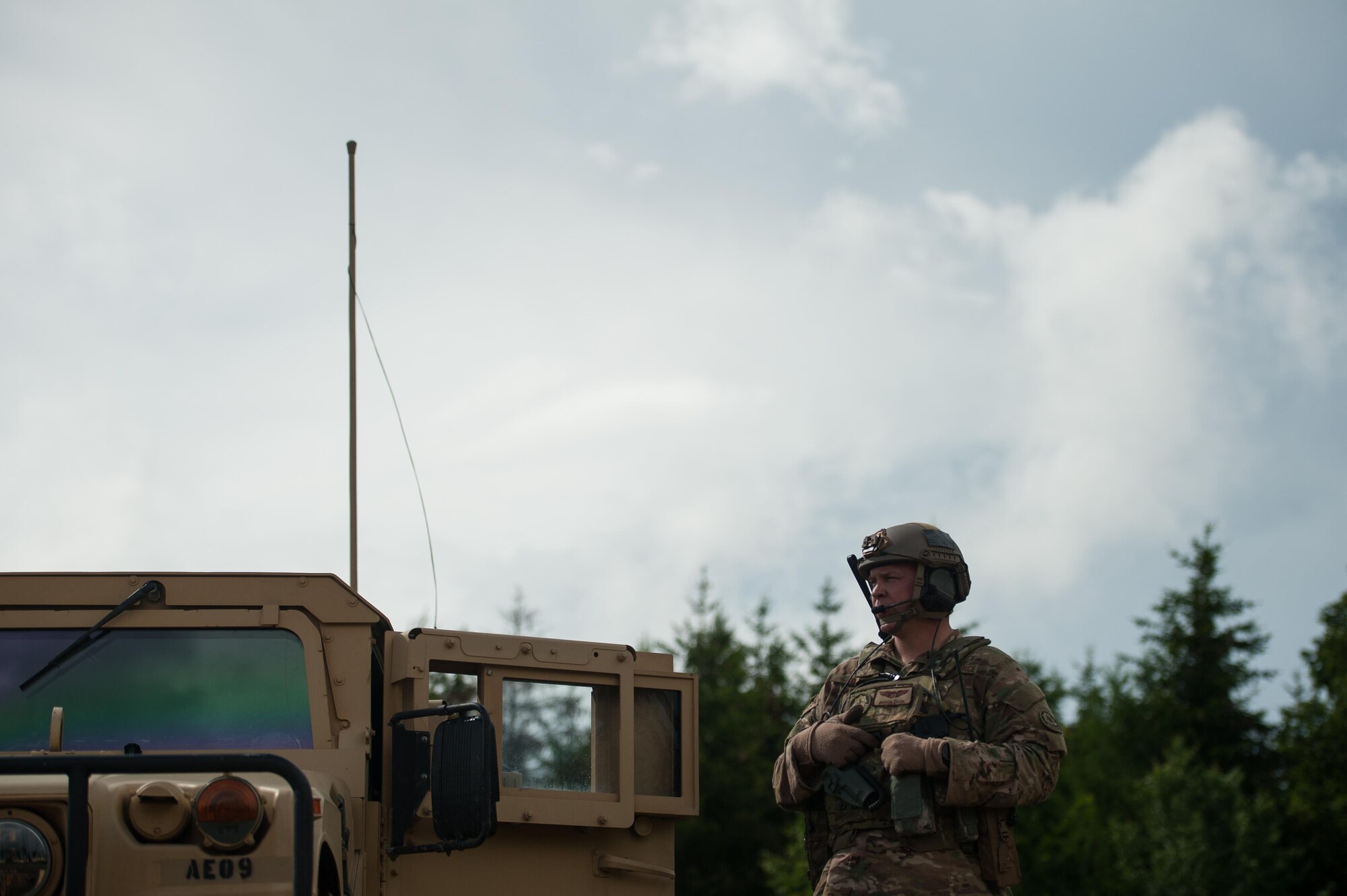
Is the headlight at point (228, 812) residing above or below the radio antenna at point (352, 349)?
below

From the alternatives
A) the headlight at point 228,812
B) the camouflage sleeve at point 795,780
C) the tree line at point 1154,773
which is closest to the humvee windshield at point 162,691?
the headlight at point 228,812

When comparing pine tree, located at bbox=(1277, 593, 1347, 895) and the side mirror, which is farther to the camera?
pine tree, located at bbox=(1277, 593, 1347, 895)

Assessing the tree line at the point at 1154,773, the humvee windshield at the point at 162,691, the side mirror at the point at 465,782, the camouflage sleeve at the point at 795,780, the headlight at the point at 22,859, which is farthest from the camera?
the tree line at the point at 1154,773

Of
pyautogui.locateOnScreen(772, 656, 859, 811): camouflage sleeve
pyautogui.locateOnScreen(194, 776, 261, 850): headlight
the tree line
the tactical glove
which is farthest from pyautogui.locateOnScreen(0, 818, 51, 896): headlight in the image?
the tree line

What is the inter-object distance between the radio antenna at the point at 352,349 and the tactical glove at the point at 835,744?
161 cm

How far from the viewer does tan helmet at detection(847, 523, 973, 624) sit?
Result: 16.3 ft

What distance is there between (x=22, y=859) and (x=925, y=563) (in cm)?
284

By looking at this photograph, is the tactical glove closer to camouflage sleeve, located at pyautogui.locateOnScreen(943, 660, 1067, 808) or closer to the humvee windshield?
camouflage sleeve, located at pyautogui.locateOnScreen(943, 660, 1067, 808)

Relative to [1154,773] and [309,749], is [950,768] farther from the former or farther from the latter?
[1154,773]

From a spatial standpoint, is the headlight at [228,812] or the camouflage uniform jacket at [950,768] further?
the camouflage uniform jacket at [950,768]

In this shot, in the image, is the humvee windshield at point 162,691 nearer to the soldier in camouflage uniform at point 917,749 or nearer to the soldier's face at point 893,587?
the soldier in camouflage uniform at point 917,749

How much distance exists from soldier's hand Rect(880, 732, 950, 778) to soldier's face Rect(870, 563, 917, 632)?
52cm

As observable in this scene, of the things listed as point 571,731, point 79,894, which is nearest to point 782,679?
point 571,731

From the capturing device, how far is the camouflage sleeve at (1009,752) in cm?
453
